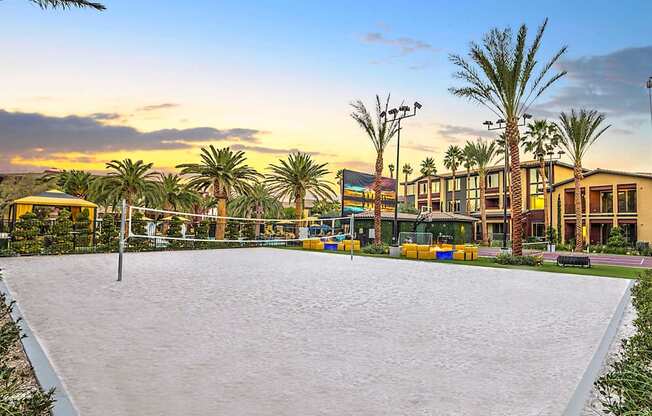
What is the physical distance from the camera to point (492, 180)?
65438 mm

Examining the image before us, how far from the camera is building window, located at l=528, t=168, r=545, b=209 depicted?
193 feet

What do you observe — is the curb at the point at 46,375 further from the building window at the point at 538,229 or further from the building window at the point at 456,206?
the building window at the point at 456,206

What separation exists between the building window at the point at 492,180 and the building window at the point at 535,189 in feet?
16.6

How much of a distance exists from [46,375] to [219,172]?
2929 cm

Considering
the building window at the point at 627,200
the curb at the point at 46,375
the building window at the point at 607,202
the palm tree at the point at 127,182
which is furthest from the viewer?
the building window at the point at 607,202

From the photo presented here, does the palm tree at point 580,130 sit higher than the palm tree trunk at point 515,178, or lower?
higher

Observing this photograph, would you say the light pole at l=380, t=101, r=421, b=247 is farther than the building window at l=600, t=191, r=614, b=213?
No

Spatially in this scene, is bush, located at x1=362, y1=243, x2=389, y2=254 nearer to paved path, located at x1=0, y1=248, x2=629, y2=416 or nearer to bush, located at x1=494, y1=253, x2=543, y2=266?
bush, located at x1=494, y1=253, x2=543, y2=266

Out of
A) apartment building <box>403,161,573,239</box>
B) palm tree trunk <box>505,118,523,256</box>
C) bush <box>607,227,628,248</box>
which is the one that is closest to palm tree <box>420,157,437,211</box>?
apartment building <box>403,161,573,239</box>

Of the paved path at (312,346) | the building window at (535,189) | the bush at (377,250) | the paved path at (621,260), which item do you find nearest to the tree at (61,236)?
the paved path at (312,346)

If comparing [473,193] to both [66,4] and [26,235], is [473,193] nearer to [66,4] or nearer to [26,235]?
[26,235]

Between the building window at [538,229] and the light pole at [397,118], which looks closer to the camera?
the light pole at [397,118]

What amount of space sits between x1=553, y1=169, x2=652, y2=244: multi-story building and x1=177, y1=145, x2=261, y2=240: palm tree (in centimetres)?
3947

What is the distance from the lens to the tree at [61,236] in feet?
79.8
